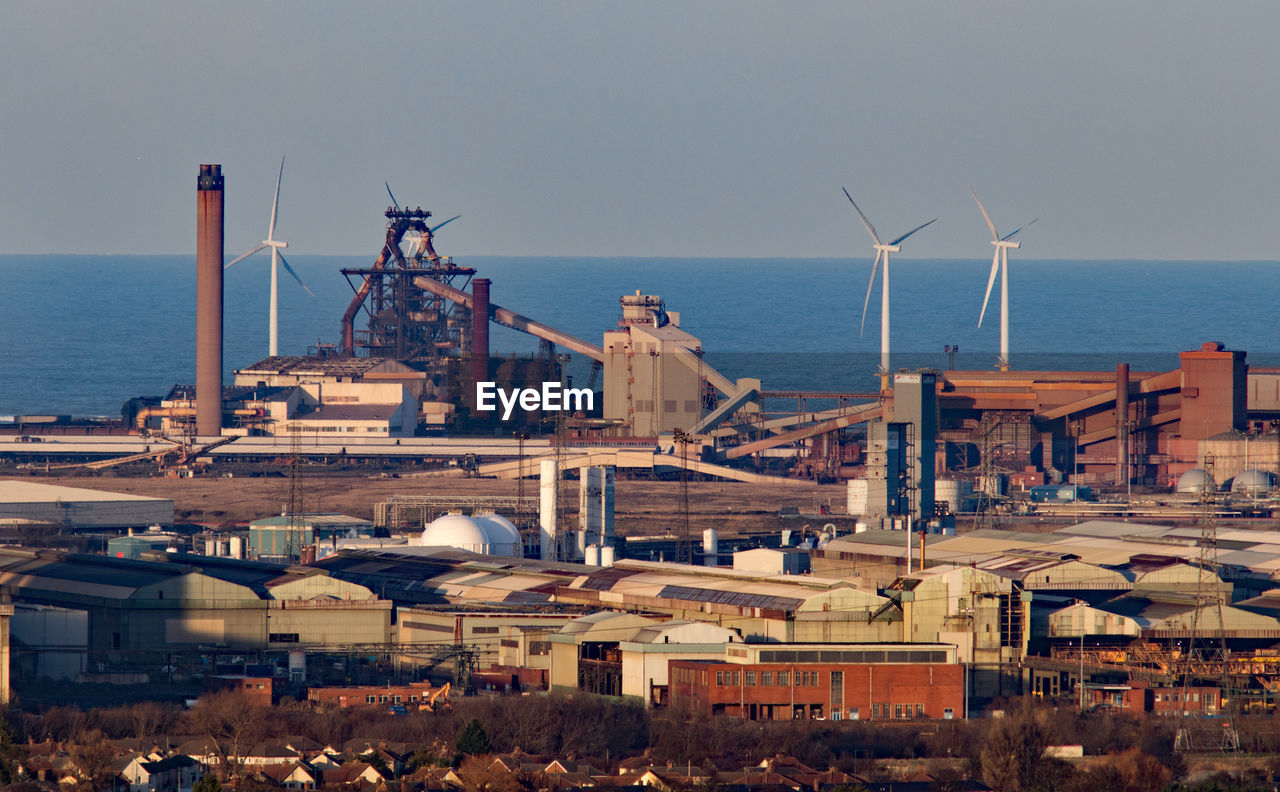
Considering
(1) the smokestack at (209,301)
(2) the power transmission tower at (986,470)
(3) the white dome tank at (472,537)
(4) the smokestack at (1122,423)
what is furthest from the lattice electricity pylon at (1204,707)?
(1) the smokestack at (209,301)

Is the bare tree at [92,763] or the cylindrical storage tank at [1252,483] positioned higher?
the cylindrical storage tank at [1252,483]

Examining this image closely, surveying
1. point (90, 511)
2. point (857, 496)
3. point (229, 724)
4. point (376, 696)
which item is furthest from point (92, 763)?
point (857, 496)

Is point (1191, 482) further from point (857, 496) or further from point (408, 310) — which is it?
point (408, 310)

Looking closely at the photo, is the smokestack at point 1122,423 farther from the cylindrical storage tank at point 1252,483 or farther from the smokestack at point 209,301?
the smokestack at point 209,301

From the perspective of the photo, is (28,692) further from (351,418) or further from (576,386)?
(576,386)

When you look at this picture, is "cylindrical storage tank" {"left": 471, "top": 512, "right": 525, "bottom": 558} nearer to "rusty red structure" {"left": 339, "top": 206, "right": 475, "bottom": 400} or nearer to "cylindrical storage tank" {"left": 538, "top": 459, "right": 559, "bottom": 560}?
"cylindrical storage tank" {"left": 538, "top": 459, "right": 559, "bottom": 560}

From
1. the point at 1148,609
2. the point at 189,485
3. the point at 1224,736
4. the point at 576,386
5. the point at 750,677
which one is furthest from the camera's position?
the point at 576,386

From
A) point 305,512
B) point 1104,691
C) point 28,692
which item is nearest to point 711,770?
point 1104,691
